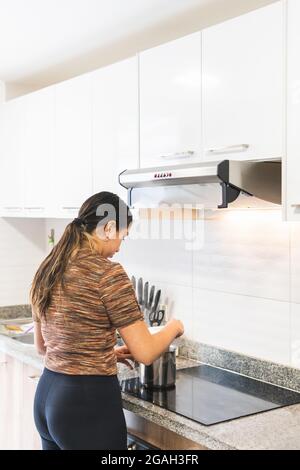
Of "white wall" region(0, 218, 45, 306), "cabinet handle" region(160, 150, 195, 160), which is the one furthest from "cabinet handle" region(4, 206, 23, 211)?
"cabinet handle" region(160, 150, 195, 160)

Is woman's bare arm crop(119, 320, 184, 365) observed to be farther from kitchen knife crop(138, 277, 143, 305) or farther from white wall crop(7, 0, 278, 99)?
white wall crop(7, 0, 278, 99)

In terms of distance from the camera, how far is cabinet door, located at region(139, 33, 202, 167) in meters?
2.19

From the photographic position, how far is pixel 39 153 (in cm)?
324

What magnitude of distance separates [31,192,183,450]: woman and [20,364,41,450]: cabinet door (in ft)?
2.68

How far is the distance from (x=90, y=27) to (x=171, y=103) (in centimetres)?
62

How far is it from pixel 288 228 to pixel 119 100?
3.07 feet

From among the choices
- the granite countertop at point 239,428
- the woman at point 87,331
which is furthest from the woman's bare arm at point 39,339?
the granite countertop at point 239,428

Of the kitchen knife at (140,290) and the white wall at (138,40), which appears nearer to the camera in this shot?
the white wall at (138,40)

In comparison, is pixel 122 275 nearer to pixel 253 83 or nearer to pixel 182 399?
pixel 182 399

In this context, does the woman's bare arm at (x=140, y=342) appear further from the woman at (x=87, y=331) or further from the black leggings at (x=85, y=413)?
the black leggings at (x=85, y=413)

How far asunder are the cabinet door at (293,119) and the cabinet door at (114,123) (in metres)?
0.84

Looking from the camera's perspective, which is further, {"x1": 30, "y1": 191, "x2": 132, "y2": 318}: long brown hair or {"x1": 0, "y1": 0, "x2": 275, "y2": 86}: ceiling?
{"x1": 0, "y1": 0, "x2": 275, "y2": 86}: ceiling

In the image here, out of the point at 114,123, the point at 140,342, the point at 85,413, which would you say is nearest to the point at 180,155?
the point at 114,123

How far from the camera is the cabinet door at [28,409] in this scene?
2.82m
